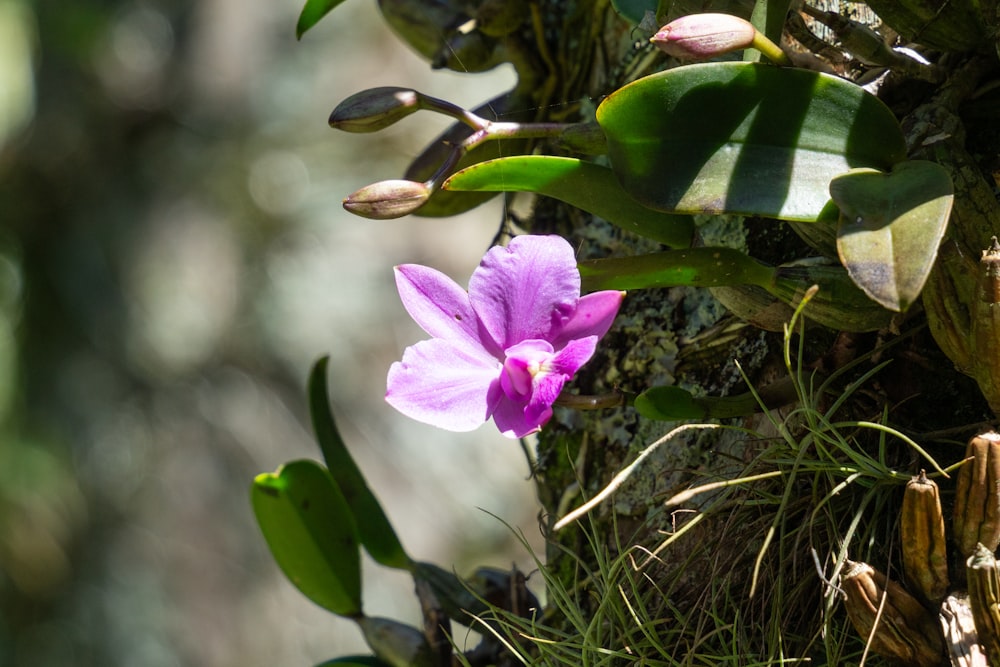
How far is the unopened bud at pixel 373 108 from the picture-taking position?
535 mm

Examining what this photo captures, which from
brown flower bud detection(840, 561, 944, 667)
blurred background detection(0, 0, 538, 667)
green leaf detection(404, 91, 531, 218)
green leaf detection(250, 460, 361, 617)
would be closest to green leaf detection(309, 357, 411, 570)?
green leaf detection(250, 460, 361, 617)

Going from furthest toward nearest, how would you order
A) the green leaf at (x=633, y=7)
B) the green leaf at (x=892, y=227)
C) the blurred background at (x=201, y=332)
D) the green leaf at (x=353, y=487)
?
the blurred background at (x=201, y=332) < the green leaf at (x=353, y=487) < the green leaf at (x=633, y=7) < the green leaf at (x=892, y=227)

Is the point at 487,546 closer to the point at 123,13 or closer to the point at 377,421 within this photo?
the point at 377,421

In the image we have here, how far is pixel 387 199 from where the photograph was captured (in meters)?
0.49

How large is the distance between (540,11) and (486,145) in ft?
0.68

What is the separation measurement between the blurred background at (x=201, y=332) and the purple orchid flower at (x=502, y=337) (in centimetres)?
178

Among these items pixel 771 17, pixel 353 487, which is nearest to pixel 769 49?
pixel 771 17

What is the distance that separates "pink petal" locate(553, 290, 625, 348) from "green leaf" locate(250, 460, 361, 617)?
0.29m

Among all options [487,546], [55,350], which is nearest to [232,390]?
[55,350]

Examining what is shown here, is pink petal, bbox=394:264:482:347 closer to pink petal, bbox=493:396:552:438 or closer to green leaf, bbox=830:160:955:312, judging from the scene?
pink petal, bbox=493:396:552:438

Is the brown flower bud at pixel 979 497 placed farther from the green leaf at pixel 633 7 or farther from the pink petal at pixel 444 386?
the green leaf at pixel 633 7

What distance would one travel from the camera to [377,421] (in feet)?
7.25

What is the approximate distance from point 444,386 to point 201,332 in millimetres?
2035

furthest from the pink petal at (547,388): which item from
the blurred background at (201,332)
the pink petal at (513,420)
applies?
the blurred background at (201,332)
